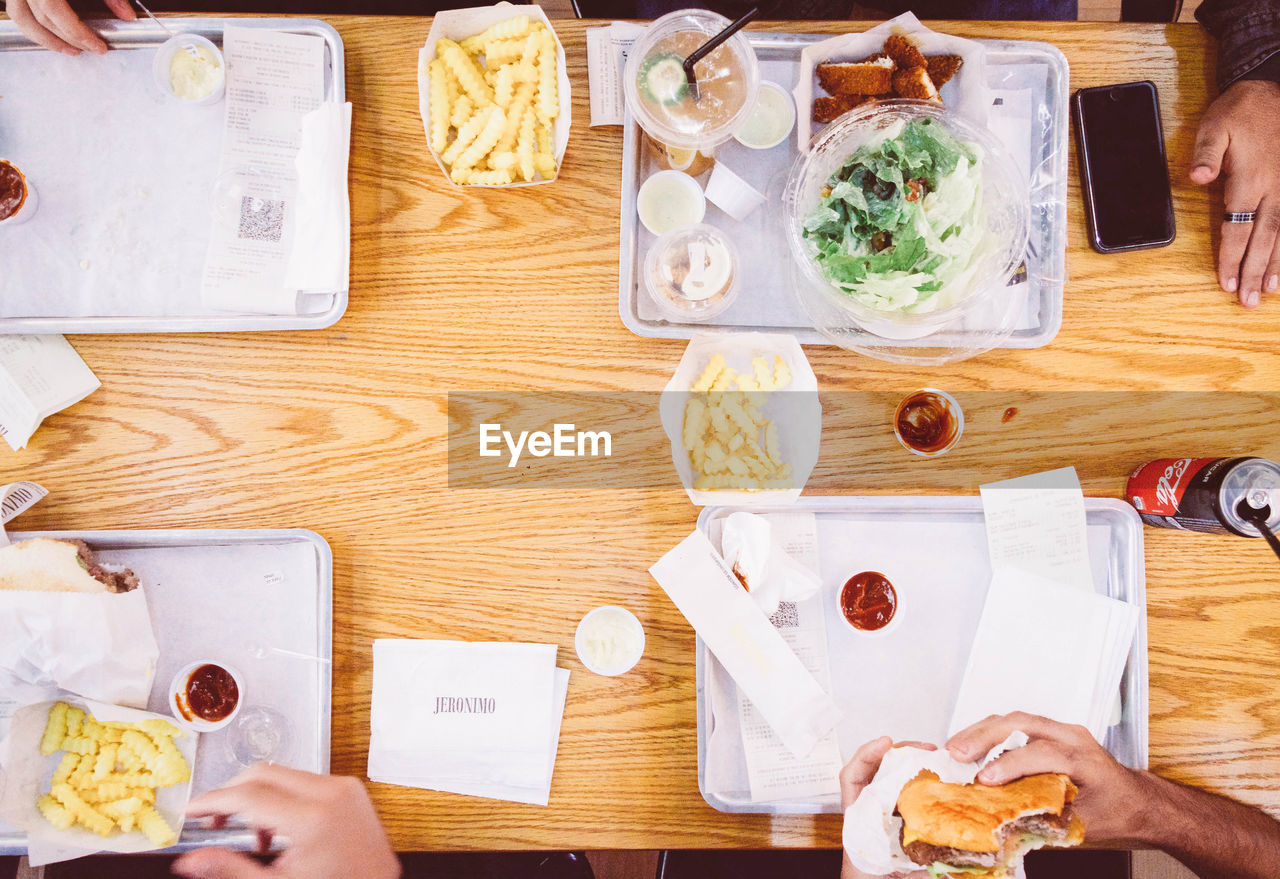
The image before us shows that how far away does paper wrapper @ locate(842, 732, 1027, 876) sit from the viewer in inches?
50.9

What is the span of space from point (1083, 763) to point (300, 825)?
147 centimetres

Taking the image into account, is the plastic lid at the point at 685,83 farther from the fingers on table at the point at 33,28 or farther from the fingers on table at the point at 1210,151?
the fingers on table at the point at 33,28

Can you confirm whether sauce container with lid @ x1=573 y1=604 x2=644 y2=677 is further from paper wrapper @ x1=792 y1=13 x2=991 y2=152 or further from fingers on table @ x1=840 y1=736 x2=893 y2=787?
paper wrapper @ x1=792 y1=13 x2=991 y2=152

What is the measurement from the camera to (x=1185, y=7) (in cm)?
244

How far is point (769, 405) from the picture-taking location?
154 centimetres

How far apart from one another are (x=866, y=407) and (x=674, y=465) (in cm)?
42

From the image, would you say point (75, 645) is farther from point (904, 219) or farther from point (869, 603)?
point (904, 219)

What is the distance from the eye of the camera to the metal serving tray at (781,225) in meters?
1.57

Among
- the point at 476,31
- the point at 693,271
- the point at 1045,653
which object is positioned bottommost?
the point at 1045,653

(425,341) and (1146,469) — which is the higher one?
(425,341)

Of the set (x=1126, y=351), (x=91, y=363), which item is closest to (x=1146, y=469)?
(x=1126, y=351)

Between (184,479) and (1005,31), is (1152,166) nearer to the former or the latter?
(1005,31)

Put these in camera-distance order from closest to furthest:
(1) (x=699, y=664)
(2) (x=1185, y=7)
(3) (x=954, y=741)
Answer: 1. (3) (x=954, y=741)
2. (1) (x=699, y=664)
3. (2) (x=1185, y=7)

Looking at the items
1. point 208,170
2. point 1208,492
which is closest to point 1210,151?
point 1208,492
